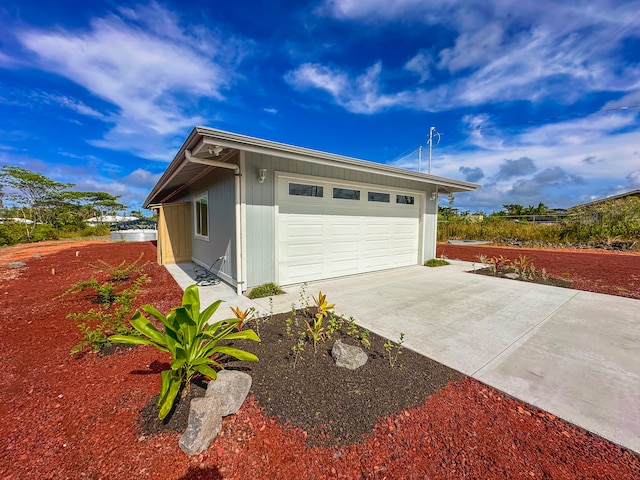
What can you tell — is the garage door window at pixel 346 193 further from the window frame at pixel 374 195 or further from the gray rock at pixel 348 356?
the gray rock at pixel 348 356

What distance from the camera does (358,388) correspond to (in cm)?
211

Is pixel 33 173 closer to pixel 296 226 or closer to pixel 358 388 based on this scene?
pixel 296 226

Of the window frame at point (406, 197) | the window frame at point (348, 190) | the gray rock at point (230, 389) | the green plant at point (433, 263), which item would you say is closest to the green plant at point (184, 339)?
the gray rock at point (230, 389)

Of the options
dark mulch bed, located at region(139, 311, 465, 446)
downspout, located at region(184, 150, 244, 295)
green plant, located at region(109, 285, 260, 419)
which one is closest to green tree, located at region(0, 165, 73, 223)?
downspout, located at region(184, 150, 244, 295)

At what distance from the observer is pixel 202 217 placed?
7.49 meters

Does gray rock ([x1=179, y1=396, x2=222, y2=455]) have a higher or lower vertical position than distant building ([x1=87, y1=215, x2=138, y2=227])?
lower

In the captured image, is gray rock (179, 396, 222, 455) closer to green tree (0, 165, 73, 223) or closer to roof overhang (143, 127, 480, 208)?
roof overhang (143, 127, 480, 208)

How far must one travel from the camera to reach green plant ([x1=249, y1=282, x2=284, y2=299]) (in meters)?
4.75

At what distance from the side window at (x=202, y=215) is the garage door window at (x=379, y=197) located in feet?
14.0

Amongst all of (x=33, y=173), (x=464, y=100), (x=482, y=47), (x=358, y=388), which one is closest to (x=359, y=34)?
(x=482, y=47)

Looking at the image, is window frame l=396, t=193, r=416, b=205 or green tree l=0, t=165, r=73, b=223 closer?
window frame l=396, t=193, r=416, b=205

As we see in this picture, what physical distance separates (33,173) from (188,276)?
72.5ft

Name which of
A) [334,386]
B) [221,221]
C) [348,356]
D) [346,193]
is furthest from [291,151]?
[334,386]

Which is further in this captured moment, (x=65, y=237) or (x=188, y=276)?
(x=65, y=237)
